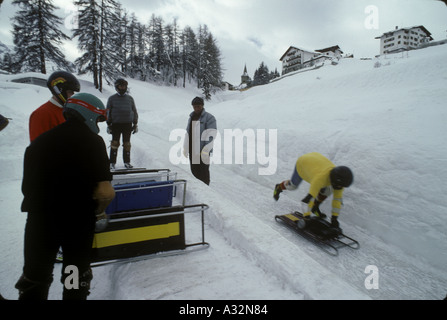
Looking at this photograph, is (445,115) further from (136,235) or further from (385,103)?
(136,235)

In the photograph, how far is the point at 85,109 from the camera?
62.3 inches

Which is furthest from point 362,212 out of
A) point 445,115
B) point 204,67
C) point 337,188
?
point 204,67

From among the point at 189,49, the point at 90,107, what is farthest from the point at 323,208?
the point at 189,49

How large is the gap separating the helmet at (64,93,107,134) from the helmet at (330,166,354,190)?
3569 mm

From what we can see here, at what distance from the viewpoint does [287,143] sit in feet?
22.0

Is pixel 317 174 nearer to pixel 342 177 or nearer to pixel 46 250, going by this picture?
pixel 342 177

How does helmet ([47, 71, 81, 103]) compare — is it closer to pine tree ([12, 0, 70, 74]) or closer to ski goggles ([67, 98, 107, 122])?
Result: ski goggles ([67, 98, 107, 122])


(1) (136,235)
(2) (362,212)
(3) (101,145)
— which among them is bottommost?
(2) (362,212)

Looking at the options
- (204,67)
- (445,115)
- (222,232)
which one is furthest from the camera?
(204,67)

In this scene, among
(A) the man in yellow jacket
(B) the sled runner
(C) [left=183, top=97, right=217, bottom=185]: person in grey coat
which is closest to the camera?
(B) the sled runner

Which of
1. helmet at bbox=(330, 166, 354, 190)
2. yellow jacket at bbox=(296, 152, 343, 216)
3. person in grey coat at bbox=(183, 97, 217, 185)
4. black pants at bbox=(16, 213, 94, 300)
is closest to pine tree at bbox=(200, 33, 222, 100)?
person in grey coat at bbox=(183, 97, 217, 185)

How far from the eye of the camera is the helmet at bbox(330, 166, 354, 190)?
3551 millimetres

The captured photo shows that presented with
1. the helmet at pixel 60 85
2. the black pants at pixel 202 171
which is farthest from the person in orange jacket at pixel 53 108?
the black pants at pixel 202 171
